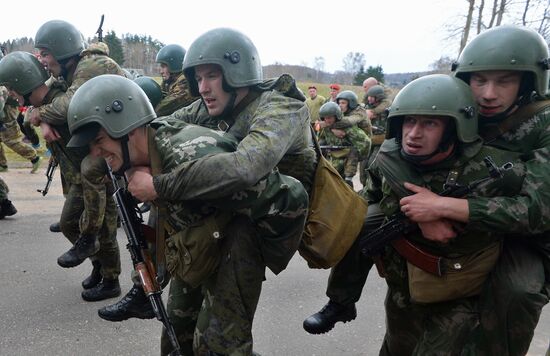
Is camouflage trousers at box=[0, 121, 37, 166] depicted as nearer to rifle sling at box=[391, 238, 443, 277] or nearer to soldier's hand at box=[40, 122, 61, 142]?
soldier's hand at box=[40, 122, 61, 142]

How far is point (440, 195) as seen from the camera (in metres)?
2.04

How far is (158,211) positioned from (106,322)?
180 centimetres

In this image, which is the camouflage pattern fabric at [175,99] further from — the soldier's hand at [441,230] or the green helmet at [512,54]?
the soldier's hand at [441,230]

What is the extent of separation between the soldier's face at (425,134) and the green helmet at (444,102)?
0.06 metres

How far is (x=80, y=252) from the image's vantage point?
3.71m

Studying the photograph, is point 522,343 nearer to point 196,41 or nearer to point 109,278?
point 196,41

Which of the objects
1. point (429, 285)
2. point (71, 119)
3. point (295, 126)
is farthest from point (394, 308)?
point (71, 119)

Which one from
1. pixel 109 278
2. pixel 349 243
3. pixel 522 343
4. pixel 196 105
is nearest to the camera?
pixel 522 343

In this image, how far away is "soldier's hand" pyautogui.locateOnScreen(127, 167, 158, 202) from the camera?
1.99 m

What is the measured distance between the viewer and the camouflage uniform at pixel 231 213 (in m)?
2.04

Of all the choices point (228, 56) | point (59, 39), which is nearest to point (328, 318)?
point (228, 56)

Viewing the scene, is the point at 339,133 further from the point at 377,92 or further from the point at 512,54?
the point at 512,54

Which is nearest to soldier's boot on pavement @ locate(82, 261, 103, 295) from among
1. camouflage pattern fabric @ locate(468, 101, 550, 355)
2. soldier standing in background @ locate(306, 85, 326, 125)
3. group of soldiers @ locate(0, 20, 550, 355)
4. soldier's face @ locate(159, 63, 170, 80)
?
group of soldiers @ locate(0, 20, 550, 355)

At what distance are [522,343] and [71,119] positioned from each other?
2210mm
